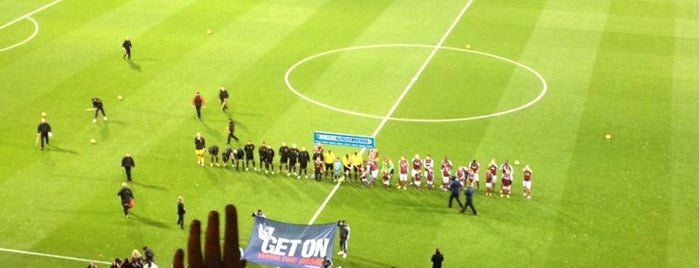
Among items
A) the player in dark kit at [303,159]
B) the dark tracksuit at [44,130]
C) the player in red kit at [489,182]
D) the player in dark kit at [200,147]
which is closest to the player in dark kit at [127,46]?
the dark tracksuit at [44,130]

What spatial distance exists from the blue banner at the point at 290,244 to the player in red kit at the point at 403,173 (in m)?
7.19

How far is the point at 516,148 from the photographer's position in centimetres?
3738

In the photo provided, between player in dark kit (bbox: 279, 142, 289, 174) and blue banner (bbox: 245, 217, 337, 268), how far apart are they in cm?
764

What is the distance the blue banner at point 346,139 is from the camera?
3300 cm

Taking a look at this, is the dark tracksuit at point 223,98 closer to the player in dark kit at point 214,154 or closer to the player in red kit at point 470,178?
the player in dark kit at point 214,154

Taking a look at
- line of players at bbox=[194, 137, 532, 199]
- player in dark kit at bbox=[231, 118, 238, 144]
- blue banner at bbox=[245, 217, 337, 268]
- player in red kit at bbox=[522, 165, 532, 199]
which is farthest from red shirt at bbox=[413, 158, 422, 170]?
blue banner at bbox=[245, 217, 337, 268]

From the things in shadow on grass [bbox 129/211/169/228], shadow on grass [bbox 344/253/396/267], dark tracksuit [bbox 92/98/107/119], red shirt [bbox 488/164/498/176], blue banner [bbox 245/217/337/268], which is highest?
dark tracksuit [bbox 92/98/107/119]

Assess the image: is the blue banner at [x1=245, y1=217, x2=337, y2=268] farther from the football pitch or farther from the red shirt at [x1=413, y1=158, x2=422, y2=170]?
the red shirt at [x1=413, y1=158, x2=422, y2=170]

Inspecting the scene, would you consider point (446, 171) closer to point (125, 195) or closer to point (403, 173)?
point (403, 173)

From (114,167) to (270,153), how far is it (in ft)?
19.3

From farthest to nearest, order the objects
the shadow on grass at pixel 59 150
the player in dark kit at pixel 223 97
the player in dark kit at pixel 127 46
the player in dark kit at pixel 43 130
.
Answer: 1. the player in dark kit at pixel 127 46
2. the player in dark kit at pixel 223 97
3. the shadow on grass at pixel 59 150
4. the player in dark kit at pixel 43 130

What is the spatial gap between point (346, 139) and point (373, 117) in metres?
7.08

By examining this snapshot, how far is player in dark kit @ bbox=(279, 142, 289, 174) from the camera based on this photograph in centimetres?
3512

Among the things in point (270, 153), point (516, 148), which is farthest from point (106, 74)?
point (516, 148)
